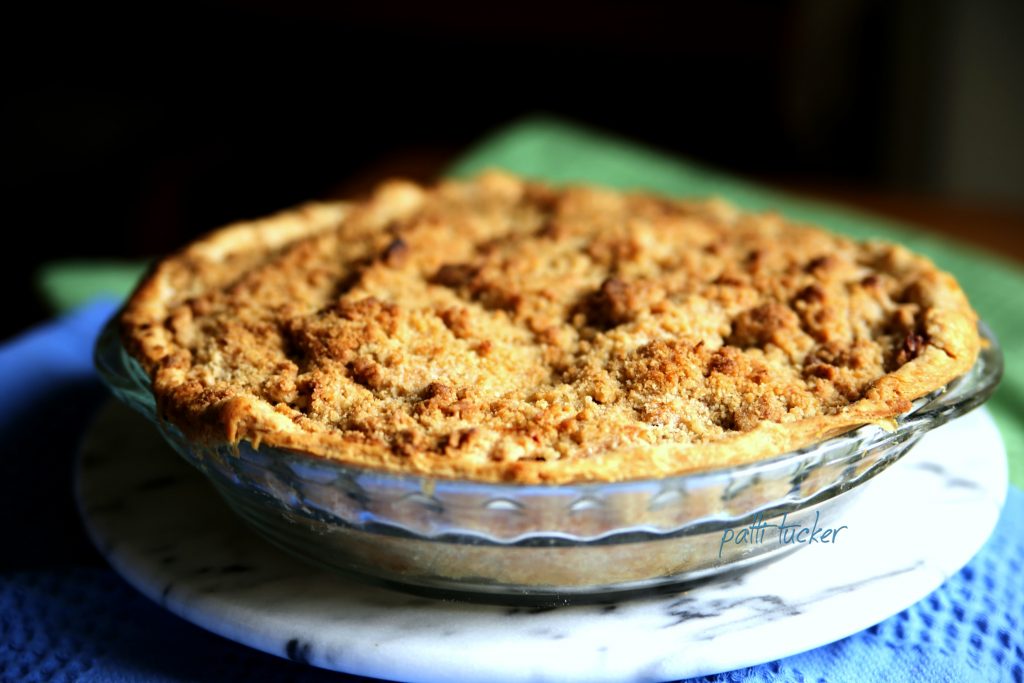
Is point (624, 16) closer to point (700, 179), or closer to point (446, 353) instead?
point (700, 179)

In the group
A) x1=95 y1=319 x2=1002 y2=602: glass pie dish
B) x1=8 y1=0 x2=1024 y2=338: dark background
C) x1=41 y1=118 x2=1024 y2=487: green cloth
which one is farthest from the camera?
x1=8 y1=0 x2=1024 y2=338: dark background

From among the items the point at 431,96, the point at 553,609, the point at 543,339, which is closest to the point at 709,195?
the point at 543,339

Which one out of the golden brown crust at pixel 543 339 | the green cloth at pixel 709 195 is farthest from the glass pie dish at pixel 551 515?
the green cloth at pixel 709 195

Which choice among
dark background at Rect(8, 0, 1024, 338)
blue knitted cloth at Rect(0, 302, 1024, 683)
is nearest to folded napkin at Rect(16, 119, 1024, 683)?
blue knitted cloth at Rect(0, 302, 1024, 683)

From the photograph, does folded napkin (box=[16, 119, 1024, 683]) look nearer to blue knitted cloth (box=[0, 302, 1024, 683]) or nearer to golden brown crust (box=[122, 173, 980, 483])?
blue knitted cloth (box=[0, 302, 1024, 683])

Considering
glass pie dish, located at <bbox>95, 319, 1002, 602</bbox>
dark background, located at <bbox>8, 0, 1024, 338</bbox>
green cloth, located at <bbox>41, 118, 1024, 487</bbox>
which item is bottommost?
dark background, located at <bbox>8, 0, 1024, 338</bbox>

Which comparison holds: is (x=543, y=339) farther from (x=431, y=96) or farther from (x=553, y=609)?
(x=431, y=96)

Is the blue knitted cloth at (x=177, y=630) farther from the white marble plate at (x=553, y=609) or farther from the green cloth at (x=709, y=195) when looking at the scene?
the green cloth at (x=709, y=195)
